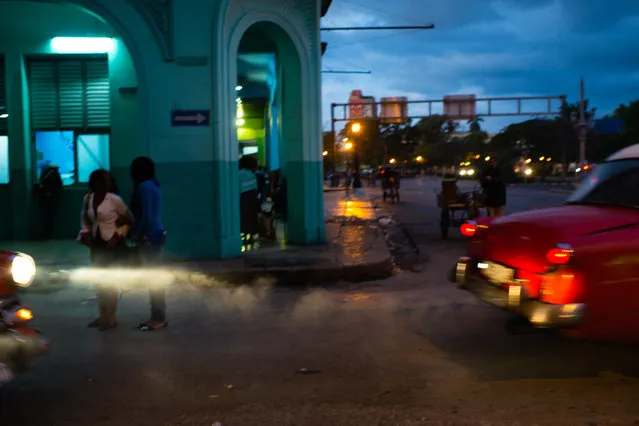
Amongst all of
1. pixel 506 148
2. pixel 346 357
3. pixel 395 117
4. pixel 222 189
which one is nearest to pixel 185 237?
pixel 222 189

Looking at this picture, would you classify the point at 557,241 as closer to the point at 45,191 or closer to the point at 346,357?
the point at 346,357

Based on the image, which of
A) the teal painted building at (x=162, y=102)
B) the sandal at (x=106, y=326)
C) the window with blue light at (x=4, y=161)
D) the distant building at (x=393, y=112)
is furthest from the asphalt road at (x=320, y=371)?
the distant building at (x=393, y=112)

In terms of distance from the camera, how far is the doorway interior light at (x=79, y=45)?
44.3 feet

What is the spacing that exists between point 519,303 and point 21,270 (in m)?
3.64

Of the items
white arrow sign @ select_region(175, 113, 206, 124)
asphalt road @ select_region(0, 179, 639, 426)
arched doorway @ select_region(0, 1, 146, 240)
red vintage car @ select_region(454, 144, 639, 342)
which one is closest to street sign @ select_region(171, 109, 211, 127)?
white arrow sign @ select_region(175, 113, 206, 124)

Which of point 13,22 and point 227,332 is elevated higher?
point 13,22

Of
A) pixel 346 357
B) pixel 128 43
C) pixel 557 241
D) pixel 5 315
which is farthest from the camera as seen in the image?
pixel 128 43

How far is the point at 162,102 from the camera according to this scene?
35.6ft

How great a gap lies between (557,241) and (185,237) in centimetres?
724

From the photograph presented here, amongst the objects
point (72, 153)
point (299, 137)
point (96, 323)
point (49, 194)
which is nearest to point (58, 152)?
point (72, 153)

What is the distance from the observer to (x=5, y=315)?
4215mm

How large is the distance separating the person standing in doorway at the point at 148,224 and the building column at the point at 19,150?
7.78 metres

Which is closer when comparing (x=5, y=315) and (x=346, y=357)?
(x=5, y=315)

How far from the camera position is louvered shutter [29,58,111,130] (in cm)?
1378
